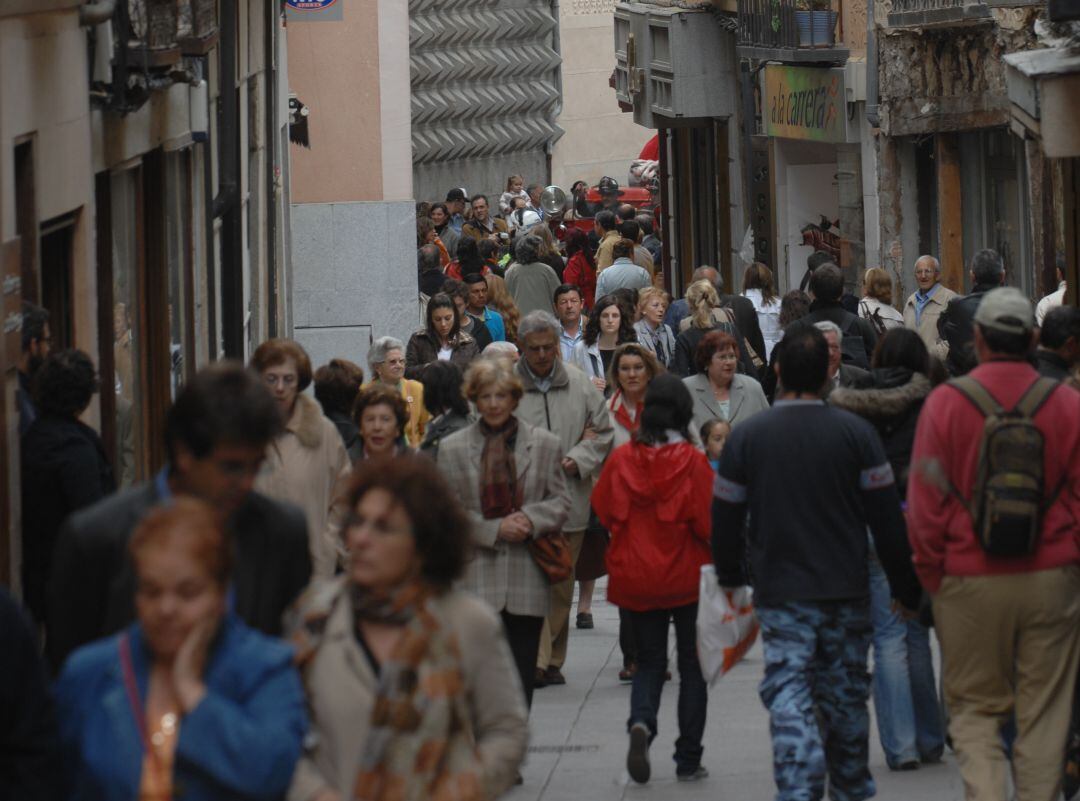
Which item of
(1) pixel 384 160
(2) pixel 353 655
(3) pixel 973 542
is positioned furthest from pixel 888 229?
(2) pixel 353 655

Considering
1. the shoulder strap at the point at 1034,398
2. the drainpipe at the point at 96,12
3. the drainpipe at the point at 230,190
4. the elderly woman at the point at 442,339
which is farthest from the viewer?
the drainpipe at the point at 230,190

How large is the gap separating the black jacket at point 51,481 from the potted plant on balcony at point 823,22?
17.4m

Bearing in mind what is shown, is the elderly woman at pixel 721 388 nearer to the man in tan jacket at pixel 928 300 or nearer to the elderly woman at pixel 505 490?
the elderly woman at pixel 505 490

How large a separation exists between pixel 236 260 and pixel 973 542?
11470 mm

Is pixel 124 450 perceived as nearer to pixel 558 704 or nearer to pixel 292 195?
pixel 558 704

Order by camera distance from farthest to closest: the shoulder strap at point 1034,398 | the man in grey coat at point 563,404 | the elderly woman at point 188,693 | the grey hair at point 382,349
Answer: the grey hair at point 382,349
the man in grey coat at point 563,404
the shoulder strap at point 1034,398
the elderly woman at point 188,693

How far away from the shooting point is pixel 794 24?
82.7ft

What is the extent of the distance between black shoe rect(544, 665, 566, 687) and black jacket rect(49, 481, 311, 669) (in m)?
6.45

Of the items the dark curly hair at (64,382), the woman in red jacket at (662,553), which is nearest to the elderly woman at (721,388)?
the woman in red jacket at (662,553)

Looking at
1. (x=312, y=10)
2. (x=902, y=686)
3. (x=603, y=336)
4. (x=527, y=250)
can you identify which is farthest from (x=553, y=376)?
(x=312, y=10)

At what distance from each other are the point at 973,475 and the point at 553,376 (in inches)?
151

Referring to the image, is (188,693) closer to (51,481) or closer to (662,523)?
(51,481)

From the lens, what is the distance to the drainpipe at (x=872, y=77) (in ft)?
75.2

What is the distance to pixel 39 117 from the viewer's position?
32.7 ft
